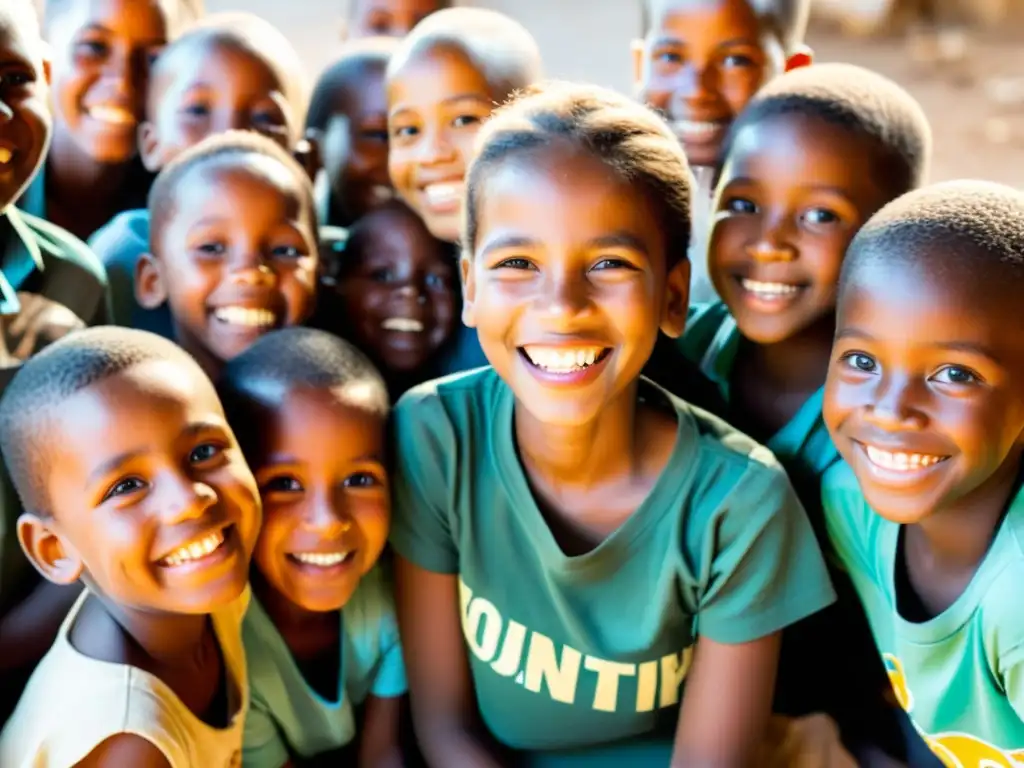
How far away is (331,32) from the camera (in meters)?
4.86

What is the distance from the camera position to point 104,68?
2.21 m

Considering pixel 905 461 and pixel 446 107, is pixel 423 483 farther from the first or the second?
pixel 446 107

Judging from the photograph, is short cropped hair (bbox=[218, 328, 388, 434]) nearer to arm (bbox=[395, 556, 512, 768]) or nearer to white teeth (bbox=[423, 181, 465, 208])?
arm (bbox=[395, 556, 512, 768])

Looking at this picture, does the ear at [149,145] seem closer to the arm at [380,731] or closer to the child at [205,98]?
the child at [205,98]

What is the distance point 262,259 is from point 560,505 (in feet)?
2.33

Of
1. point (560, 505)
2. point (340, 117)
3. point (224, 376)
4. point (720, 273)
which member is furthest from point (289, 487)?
point (340, 117)

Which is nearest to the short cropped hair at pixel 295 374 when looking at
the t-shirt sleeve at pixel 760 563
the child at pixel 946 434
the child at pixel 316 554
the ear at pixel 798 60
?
the child at pixel 316 554

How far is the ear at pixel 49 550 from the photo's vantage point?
128cm

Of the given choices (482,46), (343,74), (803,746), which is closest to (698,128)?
(482,46)

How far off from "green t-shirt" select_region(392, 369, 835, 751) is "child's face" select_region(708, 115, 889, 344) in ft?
0.94

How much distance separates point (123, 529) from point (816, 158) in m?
1.06

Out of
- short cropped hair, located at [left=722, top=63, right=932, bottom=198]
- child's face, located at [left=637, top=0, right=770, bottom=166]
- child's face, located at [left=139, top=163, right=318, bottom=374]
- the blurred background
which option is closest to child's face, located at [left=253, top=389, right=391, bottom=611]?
child's face, located at [left=139, top=163, right=318, bottom=374]

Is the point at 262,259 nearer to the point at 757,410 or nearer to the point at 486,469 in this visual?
the point at 486,469

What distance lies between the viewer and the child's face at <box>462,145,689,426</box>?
1204 mm
